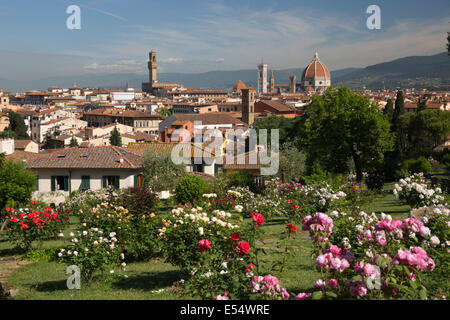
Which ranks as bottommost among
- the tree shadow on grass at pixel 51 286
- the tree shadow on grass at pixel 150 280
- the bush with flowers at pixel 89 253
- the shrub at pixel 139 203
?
the tree shadow on grass at pixel 51 286

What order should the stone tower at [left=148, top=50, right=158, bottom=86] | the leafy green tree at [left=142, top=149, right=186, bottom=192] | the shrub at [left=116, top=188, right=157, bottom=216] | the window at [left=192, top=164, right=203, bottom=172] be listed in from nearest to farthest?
the shrub at [left=116, top=188, right=157, bottom=216]
the leafy green tree at [left=142, top=149, right=186, bottom=192]
the window at [left=192, top=164, right=203, bottom=172]
the stone tower at [left=148, top=50, right=158, bottom=86]

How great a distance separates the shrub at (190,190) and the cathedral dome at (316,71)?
164m

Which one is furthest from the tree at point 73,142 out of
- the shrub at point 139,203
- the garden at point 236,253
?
the shrub at point 139,203

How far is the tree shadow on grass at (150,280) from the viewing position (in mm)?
6672

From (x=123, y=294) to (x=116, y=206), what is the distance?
2.53 m

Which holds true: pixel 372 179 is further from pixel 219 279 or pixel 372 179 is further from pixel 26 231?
pixel 219 279

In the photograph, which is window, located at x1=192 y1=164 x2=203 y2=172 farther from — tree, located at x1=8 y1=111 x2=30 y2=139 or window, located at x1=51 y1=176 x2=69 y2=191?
tree, located at x1=8 y1=111 x2=30 y2=139

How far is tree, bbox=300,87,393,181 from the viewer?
2219 centimetres

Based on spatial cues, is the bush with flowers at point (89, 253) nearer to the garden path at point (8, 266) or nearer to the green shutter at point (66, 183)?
the garden path at point (8, 266)

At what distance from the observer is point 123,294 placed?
20.3ft

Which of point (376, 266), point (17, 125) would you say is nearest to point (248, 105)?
point (17, 125)

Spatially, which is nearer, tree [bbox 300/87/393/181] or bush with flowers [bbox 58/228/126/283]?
bush with flowers [bbox 58/228/126/283]

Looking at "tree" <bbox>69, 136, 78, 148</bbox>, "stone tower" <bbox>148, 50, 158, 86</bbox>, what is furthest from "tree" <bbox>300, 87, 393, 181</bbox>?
"stone tower" <bbox>148, 50, 158, 86</bbox>

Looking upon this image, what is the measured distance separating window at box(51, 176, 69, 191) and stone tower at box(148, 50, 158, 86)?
157166 mm
